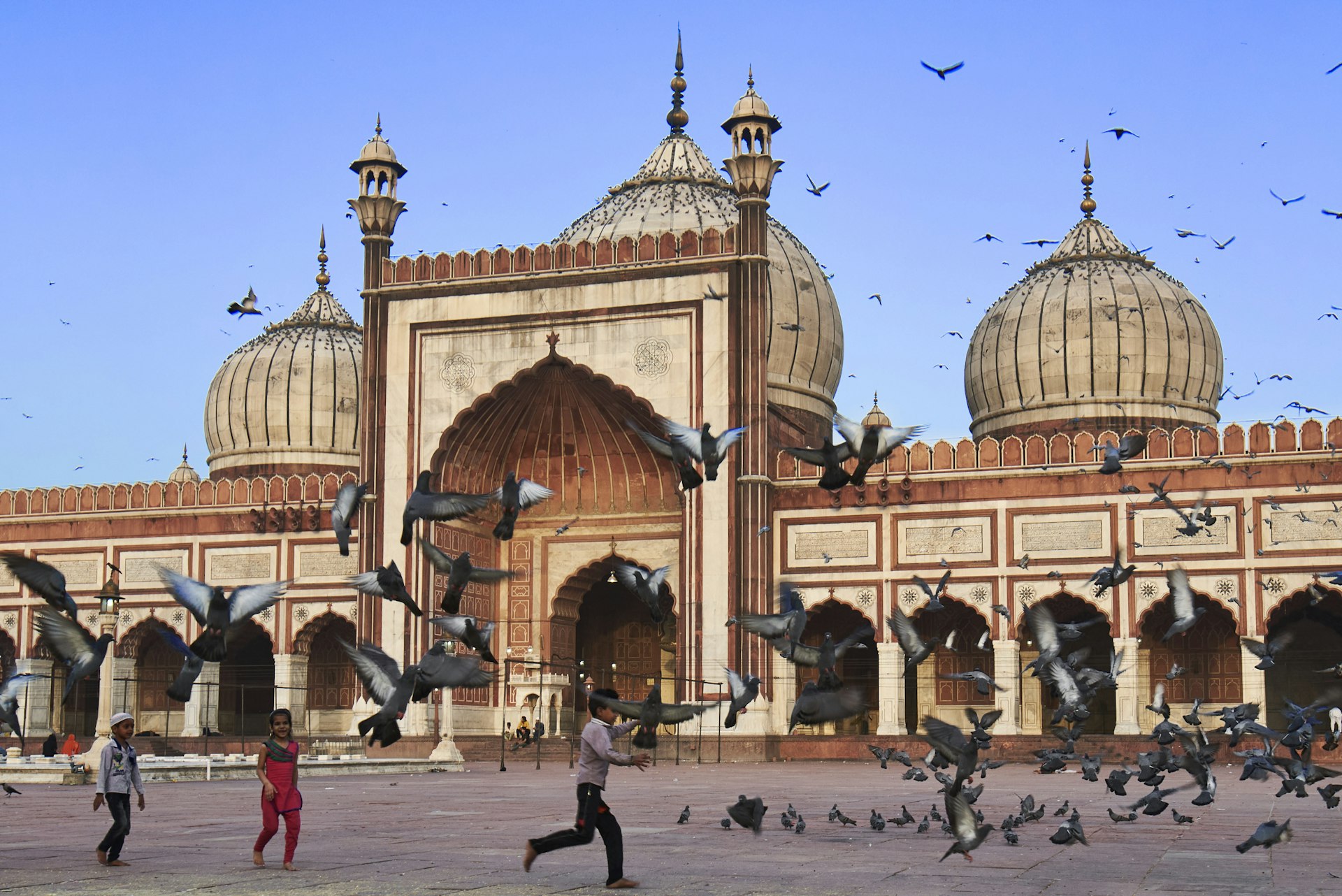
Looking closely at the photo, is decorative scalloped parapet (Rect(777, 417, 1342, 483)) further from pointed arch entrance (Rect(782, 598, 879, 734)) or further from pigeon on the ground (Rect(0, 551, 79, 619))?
pigeon on the ground (Rect(0, 551, 79, 619))

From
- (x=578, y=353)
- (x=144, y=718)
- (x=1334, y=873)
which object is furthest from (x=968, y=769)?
(x=144, y=718)

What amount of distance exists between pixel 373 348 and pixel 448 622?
1782 centimetres

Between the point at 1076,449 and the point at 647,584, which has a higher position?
the point at 1076,449

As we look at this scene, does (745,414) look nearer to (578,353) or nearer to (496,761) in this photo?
(578,353)

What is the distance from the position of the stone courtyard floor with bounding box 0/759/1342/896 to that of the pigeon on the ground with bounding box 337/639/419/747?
673 millimetres

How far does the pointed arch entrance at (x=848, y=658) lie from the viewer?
25.5 m

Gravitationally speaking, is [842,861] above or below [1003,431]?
below

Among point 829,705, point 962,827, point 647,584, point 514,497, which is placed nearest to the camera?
point 962,827

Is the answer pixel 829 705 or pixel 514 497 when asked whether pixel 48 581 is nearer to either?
pixel 514 497

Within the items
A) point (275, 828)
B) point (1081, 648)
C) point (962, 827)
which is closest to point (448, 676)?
point (275, 828)

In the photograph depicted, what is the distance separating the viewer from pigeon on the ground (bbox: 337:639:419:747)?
7449mm

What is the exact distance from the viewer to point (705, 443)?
10.3 metres

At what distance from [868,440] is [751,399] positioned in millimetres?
15172

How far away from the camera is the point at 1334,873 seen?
303 inches
